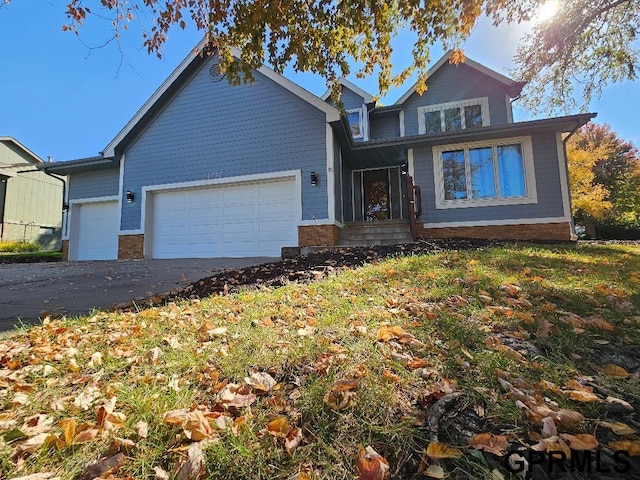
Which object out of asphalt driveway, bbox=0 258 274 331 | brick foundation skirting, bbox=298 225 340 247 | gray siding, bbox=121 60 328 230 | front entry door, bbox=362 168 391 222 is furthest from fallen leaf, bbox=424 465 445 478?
front entry door, bbox=362 168 391 222

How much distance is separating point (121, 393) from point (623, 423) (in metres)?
2.05

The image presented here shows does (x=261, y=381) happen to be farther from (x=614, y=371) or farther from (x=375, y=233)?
(x=375, y=233)

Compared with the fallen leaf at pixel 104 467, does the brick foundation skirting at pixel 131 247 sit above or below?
above

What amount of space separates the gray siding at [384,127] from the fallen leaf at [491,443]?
40.5 feet

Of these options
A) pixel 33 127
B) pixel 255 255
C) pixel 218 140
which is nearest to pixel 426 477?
pixel 255 255

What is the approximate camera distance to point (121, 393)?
1.54 metres

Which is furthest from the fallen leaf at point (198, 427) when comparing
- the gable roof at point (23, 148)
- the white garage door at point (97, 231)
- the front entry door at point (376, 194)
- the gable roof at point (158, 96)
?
the gable roof at point (23, 148)

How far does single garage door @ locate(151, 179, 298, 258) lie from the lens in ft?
29.6

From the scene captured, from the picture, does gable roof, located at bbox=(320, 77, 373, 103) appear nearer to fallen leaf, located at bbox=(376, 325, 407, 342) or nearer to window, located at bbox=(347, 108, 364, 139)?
window, located at bbox=(347, 108, 364, 139)

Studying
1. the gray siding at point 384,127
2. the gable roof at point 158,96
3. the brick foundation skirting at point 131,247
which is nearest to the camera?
the gable roof at point 158,96

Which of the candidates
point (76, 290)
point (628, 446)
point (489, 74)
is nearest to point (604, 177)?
point (489, 74)

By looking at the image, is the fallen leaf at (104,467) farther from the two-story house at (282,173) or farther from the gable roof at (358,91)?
the gable roof at (358,91)

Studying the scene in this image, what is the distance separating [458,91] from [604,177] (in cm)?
1648

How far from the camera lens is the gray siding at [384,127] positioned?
12.5 metres
